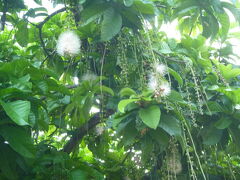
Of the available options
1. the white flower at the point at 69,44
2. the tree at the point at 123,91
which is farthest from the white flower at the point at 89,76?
the white flower at the point at 69,44

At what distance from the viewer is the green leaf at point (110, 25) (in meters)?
1.43

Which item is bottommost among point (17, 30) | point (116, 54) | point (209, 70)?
point (209, 70)

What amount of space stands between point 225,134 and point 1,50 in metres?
1.24

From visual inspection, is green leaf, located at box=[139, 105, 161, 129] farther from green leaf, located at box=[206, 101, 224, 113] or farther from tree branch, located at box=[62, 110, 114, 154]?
tree branch, located at box=[62, 110, 114, 154]

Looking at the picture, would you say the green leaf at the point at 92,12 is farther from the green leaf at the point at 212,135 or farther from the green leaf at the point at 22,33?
the green leaf at the point at 212,135

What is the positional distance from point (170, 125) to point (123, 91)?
0.23 m

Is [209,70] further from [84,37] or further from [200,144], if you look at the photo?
[84,37]

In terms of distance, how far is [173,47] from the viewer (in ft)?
5.50

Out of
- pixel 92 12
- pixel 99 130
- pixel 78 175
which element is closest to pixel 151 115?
pixel 78 175

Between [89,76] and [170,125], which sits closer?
[170,125]

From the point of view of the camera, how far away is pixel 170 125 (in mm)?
1305

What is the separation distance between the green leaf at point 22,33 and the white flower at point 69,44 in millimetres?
329

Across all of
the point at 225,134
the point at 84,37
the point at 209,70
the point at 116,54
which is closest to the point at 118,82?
the point at 116,54

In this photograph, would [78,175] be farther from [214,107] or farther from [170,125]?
[214,107]
